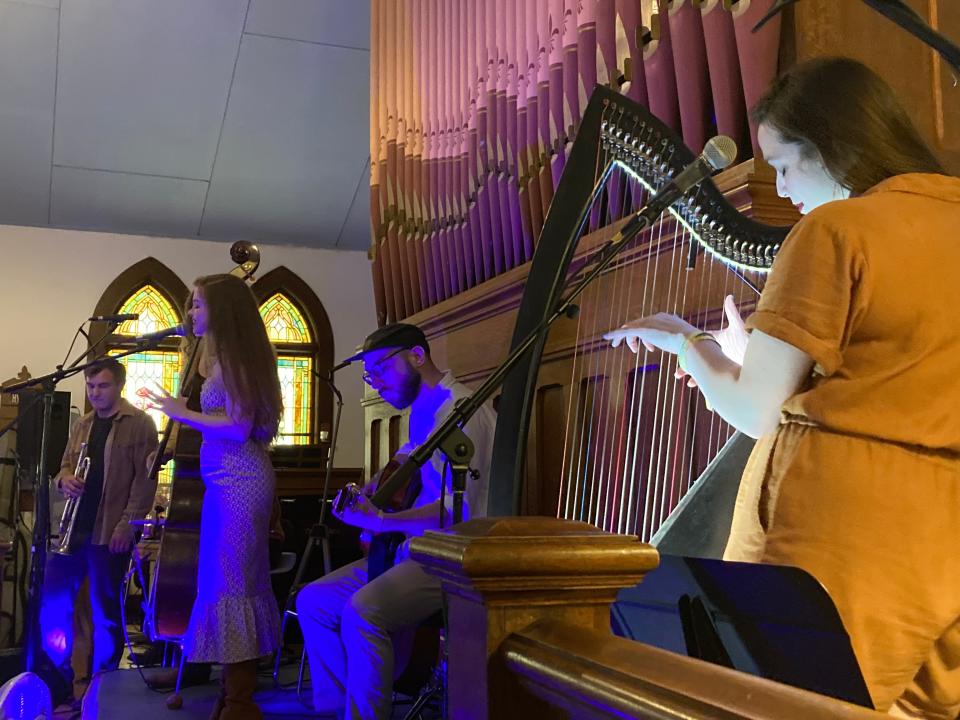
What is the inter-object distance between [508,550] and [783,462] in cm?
53

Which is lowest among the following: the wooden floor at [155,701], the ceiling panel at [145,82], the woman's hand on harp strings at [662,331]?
the wooden floor at [155,701]

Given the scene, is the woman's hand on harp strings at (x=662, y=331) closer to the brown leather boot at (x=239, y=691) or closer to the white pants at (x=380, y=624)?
the white pants at (x=380, y=624)

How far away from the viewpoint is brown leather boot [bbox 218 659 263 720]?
350 centimetres

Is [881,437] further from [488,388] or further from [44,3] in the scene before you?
[44,3]

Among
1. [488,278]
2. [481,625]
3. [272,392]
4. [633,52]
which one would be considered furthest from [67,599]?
[481,625]

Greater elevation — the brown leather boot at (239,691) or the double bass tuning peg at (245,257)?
the double bass tuning peg at (245,257)

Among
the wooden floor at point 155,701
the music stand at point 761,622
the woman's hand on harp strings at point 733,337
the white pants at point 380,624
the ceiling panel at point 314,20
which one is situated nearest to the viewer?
the music stand at point 761,622

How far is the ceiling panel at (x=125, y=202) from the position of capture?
7715 millimetres

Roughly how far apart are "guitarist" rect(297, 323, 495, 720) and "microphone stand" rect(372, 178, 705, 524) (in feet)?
1.55

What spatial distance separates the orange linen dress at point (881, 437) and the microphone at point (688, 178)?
1.56 ft

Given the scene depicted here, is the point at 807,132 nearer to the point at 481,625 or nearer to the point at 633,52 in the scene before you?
the point at 481,625

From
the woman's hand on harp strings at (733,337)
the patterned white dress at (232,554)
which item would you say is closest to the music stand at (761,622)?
the woman's hand on harp strings at (733,337)

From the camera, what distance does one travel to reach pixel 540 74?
3.54 metres

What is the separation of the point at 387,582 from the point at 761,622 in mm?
2077
